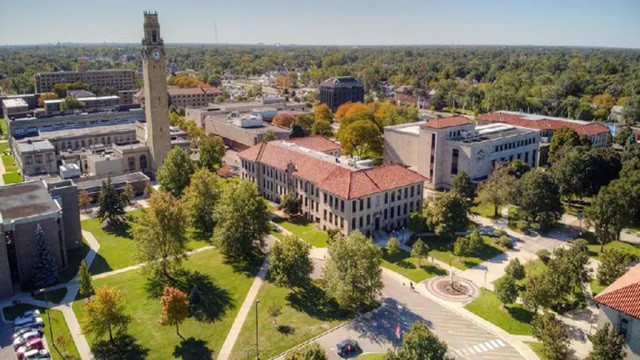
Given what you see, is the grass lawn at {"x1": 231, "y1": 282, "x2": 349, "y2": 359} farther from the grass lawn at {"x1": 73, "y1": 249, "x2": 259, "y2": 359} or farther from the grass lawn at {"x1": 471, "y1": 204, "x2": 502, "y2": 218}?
the grass lawn at {"x1": 471, "y1": 204, "x2": 502, "y2": 218}

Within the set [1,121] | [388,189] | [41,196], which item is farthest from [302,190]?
[1,121]

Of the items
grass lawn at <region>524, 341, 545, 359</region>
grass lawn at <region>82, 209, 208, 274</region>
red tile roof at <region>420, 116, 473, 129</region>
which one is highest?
red tile roof at <region>420, 116, 473, 129</region>

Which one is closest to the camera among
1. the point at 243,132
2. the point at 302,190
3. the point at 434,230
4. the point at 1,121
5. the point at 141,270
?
the point at 141,270

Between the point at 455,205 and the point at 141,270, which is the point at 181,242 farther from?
the point at 455,205

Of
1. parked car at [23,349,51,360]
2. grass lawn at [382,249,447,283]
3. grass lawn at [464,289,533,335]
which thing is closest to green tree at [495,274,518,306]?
grass lawn at [464,289,533,335]

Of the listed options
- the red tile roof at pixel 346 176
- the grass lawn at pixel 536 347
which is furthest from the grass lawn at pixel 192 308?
the grass lawn at pixel 536 347

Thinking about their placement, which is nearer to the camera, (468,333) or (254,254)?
(468,333)
